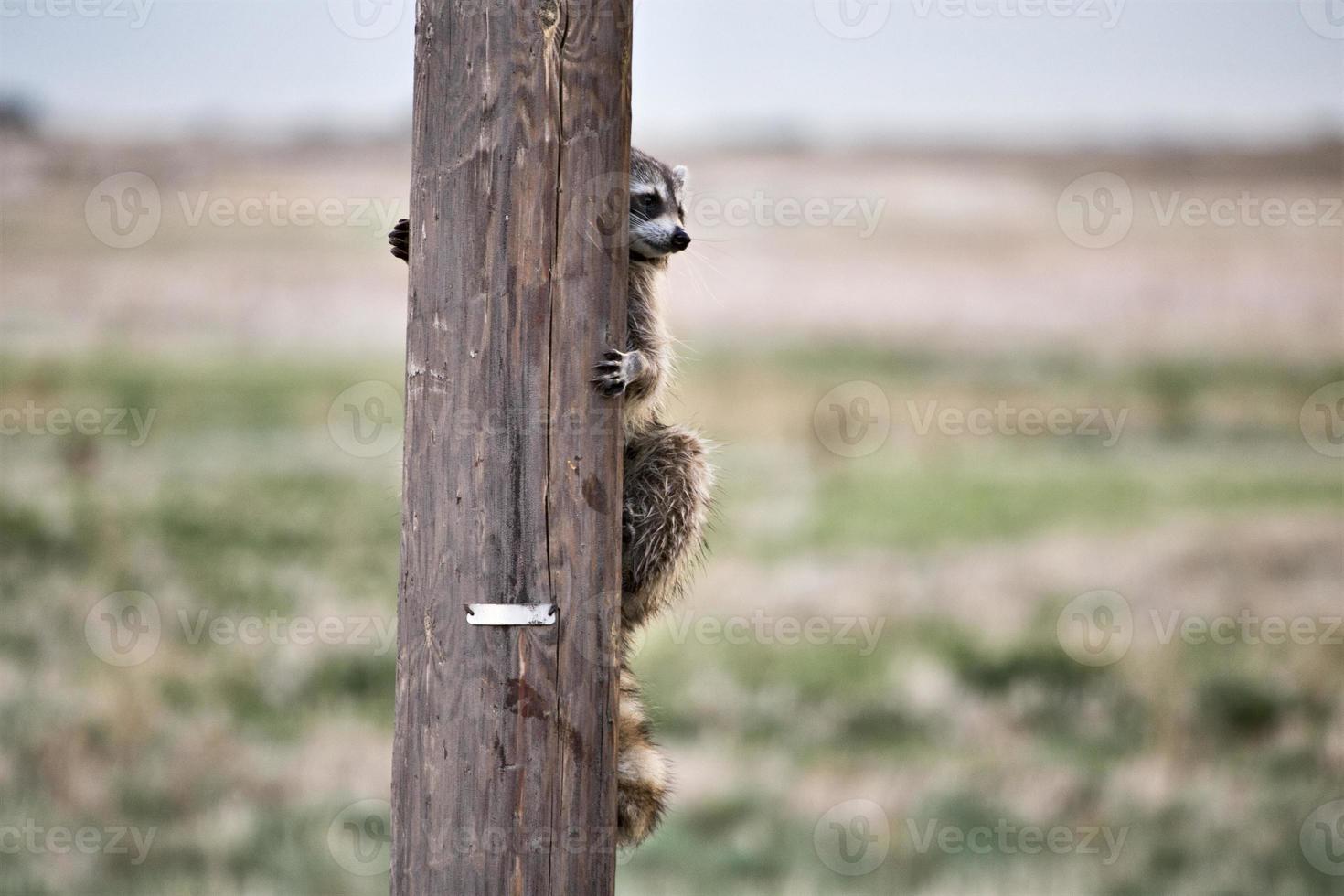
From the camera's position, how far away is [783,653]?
10695mm

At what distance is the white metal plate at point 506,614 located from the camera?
271 centimetres

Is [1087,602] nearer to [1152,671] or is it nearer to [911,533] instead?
[1152,671]

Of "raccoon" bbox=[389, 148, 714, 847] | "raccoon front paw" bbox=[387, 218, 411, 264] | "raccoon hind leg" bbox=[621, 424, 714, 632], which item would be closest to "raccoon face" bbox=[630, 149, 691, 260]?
"raccoon" bbox=[389, 148, 714, 847]

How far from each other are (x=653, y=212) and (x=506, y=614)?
196 cm

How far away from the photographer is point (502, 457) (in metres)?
2.73

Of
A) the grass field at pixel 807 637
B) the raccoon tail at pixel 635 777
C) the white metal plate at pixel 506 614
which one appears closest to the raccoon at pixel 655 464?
the raccoon tail at pixel 635 777

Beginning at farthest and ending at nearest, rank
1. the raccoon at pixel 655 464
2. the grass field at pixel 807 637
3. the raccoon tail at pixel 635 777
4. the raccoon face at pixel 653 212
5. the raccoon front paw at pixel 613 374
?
the grass field at pixel 807 637, the raccoon face at pixel 653 212, the raccoon at pixel 655 464, the raccoon tail at pixel 635 777, the raccoon front paw at pixel 613 374

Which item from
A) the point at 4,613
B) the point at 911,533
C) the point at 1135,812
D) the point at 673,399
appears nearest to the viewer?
the point at 673,399

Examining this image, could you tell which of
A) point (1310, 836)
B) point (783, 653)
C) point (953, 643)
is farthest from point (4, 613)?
point (1310, 836)

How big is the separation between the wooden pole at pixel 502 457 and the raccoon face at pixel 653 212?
1.17 metres

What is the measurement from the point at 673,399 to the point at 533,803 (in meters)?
2.20

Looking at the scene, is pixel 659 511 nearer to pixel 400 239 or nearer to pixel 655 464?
pixel 655 464

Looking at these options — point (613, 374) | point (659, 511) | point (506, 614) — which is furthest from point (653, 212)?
point (506, 614)

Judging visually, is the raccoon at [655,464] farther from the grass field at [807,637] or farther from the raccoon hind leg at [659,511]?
the grass field at [807,637]
